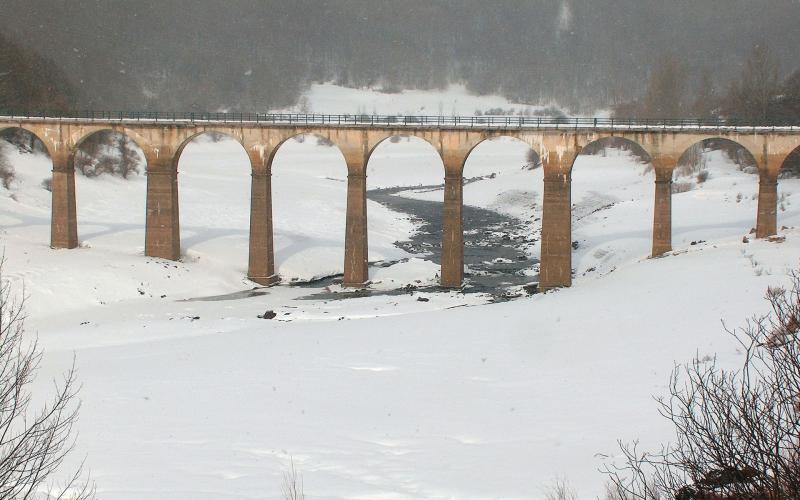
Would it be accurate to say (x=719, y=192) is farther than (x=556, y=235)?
Yes

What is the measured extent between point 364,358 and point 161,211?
28815mm

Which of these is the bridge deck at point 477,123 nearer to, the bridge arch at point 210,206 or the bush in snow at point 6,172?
the bridge arch at point 210,206

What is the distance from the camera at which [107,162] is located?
252ft

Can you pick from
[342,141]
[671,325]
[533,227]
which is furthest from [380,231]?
[671,325]

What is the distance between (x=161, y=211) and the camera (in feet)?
164

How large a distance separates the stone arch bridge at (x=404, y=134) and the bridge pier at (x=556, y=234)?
58mm

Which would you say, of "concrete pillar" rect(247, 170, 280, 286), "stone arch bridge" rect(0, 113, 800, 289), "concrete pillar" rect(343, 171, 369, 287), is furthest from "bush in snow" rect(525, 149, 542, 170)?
"concrete pillar" rect(247, 170, 280, 286)

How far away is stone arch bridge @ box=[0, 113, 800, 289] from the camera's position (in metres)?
43.6

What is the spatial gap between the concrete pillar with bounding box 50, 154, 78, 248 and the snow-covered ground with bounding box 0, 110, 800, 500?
1.87m

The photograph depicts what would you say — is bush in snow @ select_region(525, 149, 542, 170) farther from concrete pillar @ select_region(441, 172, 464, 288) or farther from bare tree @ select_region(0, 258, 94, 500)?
bare tree @ select_region(0, 258, 94, 500)

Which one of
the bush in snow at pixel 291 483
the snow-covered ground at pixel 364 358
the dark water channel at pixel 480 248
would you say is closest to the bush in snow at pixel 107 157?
the snow-covered ground at pixel 364 358

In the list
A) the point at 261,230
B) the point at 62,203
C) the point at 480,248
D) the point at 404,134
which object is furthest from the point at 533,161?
→ the point at 62,203

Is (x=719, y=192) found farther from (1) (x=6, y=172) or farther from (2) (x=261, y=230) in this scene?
(1) (x=6, y=172)

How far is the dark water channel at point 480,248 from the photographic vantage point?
4619 cm
